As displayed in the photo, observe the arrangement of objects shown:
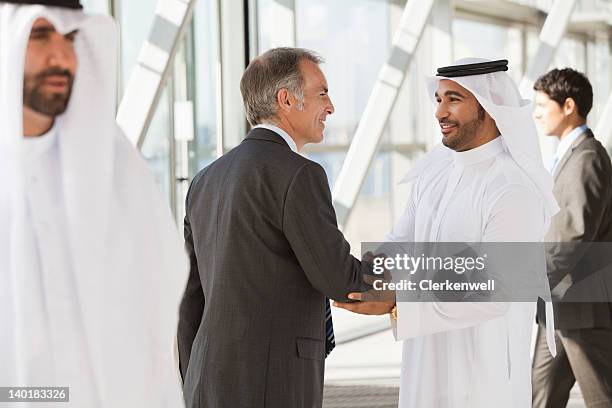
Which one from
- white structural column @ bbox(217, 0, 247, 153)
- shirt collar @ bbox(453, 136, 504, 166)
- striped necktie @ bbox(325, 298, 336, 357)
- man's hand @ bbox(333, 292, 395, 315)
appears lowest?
striped necktie @ bbox(325, 298, 336, 357)

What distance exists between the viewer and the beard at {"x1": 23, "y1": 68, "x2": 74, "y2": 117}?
209 cm

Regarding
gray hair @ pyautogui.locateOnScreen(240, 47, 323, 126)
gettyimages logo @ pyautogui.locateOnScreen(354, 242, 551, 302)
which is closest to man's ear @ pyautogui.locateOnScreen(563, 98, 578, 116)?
gettyimages logo @ pyautogui.locateOnScreen(354, 242, 551, 302)

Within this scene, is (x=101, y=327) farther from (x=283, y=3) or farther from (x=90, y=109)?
(x=283, y=3)

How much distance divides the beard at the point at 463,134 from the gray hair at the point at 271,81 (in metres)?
0.58

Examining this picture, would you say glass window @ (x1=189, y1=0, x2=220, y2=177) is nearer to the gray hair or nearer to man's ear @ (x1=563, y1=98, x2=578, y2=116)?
man's ear @ (x1=563, y1=98, x2=578, y2=116)

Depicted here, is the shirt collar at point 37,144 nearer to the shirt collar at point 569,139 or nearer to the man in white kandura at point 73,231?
the man in white kandura at point 73,231

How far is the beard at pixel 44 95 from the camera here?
2090 millimetres

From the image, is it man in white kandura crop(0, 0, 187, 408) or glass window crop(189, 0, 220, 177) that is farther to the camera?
glass window crop(189, 0, 220, 177)

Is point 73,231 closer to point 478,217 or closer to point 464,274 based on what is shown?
point 464,274

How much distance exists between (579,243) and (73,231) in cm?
295

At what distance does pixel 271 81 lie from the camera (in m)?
3.21

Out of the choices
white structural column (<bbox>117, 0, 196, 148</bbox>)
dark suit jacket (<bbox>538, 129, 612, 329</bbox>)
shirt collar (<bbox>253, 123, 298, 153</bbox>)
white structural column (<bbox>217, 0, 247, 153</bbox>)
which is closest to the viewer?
shirt collar (<bbox>253, 123, 298, 153</bbox>)

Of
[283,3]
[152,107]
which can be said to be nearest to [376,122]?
[283,3]

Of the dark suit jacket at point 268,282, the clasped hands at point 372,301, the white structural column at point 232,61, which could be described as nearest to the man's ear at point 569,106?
the clasped hands at point 372,301
